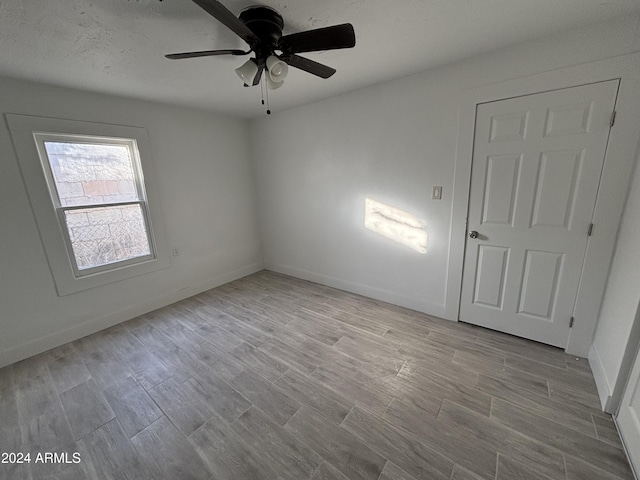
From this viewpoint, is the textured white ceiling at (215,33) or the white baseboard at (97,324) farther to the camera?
the white baseboard at (97,324)

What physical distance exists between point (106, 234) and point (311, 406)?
2731mm

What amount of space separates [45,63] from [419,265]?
3551 mm

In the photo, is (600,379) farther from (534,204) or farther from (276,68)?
(276,68)

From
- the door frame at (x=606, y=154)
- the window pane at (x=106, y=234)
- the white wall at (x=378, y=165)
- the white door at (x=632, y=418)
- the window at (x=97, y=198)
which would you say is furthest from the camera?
the window pane at (x=106, y=234)

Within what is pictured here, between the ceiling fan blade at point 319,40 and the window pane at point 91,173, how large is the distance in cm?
235

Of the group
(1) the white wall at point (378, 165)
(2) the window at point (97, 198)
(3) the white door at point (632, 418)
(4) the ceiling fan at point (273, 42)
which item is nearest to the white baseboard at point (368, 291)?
(1) the white wall at point (378, 165)

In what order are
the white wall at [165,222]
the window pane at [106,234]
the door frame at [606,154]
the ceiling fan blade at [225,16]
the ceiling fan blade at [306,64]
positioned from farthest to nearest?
the window pane at [106,234] < the white wall at [165,222] < the door frame at [606,154] < the ceiling fan blade at [306,64] < the ceiling fan blade at [225,16]

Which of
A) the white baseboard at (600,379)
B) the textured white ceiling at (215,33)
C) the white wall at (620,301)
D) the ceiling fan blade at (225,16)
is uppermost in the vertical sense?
the textured white ceiling at (215,33)

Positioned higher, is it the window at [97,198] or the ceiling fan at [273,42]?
the ceiling fan at [273,42]

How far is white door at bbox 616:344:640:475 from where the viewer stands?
4.02 feet

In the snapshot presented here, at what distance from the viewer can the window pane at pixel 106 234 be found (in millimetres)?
2447

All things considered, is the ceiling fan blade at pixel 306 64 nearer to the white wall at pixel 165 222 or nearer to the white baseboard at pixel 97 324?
the white wall at pixel 165 222

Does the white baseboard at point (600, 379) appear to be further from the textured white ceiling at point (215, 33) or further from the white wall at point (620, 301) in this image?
the textured white ceiling at point (215, 33)

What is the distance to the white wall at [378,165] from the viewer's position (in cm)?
189
